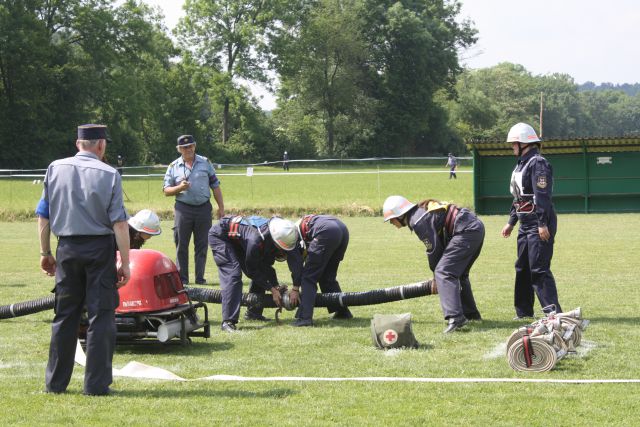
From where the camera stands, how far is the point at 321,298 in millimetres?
10273

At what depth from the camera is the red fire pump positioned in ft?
27.8

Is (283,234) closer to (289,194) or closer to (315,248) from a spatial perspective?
(315,248)

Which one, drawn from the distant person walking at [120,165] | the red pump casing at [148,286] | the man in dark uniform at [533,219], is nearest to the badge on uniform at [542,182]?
the man in dark uniform at [533,219]

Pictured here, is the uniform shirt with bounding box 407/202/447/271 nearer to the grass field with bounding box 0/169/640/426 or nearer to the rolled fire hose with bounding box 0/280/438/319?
the rolled fire hose with bounding box 0/280/438/319

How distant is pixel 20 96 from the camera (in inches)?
2532

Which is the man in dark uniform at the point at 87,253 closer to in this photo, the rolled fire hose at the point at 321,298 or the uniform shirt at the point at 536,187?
the rolled fire hose at the point at 321,298

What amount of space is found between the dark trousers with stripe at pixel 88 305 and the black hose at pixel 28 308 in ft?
9.90

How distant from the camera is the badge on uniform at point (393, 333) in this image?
8570mm

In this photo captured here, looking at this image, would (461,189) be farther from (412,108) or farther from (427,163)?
(412,108)

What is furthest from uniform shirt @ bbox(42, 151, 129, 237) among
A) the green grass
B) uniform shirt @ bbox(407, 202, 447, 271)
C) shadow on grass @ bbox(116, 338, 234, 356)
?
the green grass

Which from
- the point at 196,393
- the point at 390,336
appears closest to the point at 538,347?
the point at 390,336

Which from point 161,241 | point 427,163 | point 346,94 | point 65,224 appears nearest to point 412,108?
point 346,94

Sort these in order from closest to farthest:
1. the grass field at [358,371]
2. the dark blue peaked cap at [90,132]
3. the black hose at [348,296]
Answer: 1. the grass field at [358,371]
2. the dark blue peaked cap at [90,132]
3. the black hose at [348,296]

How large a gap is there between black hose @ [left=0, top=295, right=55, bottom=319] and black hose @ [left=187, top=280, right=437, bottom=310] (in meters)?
1.67
